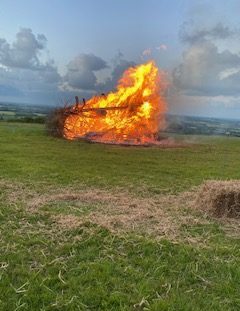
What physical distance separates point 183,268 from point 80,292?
1.54 meters

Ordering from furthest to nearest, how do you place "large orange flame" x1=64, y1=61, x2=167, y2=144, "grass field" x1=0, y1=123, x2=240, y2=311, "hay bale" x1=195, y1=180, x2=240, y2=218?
"large orange flame" x1=64, y1=61, x2=167, y2=144 < "hay bale" x1=195, y1=180, x2=240, y2=218 < "grass field" x1=0, y1=123, x2=240, y2=311

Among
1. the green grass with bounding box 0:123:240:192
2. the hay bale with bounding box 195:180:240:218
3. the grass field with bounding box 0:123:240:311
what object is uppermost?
the hay bale with bounding box 195:180:240:218

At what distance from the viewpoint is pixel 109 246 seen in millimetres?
6484

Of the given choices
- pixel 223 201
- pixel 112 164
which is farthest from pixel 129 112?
pixel 223 201

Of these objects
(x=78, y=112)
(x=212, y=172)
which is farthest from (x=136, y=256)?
(x=78, y=112)

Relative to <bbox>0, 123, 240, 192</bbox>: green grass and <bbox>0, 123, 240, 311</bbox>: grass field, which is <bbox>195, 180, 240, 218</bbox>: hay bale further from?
<bbox>0, 123, 240, 192</bbox>: green grass

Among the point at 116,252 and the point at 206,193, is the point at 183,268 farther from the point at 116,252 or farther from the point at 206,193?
the point at 206,193

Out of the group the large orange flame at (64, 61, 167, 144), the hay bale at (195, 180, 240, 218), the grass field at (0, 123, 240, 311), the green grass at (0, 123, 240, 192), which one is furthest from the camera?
the large orange flame at (64, 61, 167, 144)

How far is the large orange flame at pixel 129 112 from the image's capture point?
2239 cm

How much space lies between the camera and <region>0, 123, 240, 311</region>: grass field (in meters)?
5.02

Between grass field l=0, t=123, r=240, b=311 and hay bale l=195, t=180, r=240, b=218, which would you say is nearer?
grass field l=0, t=123, r=240, b=311

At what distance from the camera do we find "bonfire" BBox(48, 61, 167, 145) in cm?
2239

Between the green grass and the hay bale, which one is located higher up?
the hay bale

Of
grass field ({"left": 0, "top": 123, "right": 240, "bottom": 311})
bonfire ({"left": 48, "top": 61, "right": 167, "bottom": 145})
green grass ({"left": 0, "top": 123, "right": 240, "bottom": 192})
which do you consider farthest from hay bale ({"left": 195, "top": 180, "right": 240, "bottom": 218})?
bonfire ({"left": 48, "top": 61, "right": 167, "bottom": 145})
